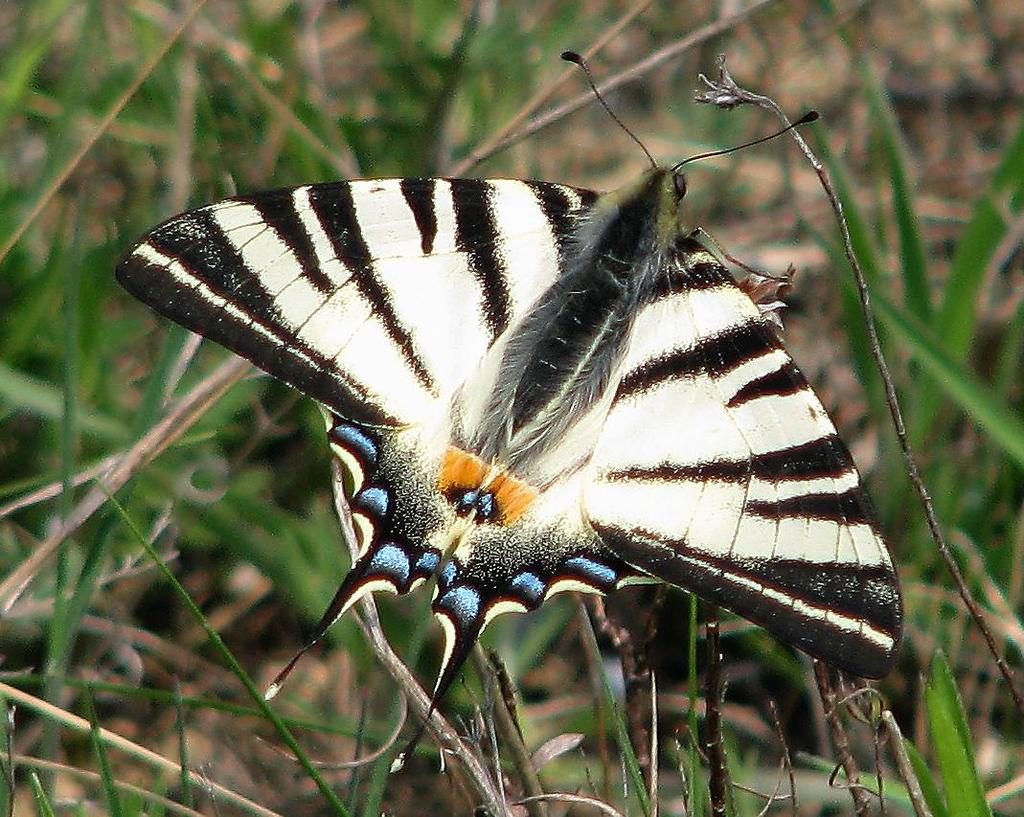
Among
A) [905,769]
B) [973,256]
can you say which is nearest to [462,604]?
[905,769]

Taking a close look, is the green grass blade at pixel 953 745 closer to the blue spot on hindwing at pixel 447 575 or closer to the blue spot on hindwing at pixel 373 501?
the blue spot on hindwing at pixel 447 575

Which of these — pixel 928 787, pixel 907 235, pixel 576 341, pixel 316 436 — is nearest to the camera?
pixel 928 787

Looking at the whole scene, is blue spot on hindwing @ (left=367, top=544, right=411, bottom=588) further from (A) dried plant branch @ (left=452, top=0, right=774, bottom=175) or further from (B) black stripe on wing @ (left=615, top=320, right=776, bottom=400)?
(A) dried plant branch @ (left=452, top=0, right=774, bottom=175)

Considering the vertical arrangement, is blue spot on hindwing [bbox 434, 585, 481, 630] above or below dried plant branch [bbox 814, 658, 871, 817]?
above

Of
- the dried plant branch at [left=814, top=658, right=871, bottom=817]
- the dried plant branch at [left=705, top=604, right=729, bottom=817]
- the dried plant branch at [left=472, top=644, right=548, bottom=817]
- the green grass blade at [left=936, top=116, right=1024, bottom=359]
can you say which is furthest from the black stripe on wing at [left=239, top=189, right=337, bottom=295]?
the green grass blade at [left=936, top=116, right=1024, bottom=359]

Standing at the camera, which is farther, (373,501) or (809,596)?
(373,501)

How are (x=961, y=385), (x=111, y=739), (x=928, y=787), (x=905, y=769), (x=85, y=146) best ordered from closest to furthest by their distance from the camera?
1. (x=905, y=769)
2. (x=928, y=787)
3. (x=111, y=739)
4. (x=961, y=385)
5. (x=85, y=146)

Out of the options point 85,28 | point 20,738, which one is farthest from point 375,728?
point 85,28

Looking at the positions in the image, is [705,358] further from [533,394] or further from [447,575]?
[447,575]

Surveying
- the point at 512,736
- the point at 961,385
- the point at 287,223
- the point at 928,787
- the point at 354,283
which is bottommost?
the point at 928,787
